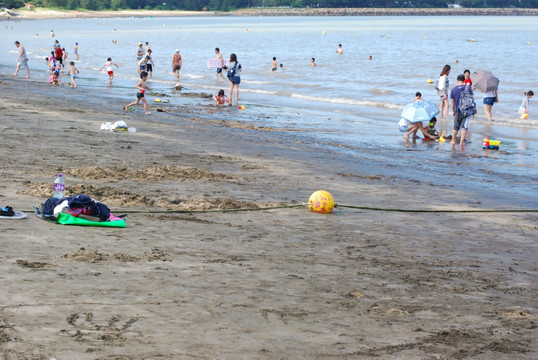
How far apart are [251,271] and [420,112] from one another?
40.0 ft

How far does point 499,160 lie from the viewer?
1608cm

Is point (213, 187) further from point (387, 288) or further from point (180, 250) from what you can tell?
point (387, 288)

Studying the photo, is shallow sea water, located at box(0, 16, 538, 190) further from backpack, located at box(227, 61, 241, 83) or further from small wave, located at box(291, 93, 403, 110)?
backpack, located at box(227, 61, 241, 83)

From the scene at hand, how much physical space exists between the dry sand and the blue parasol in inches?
219

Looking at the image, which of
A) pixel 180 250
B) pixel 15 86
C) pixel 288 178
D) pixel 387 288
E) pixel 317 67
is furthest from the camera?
pixel 317 67

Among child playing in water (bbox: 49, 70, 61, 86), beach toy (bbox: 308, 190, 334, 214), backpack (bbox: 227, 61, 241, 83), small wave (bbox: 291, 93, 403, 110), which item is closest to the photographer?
beach toy (bbox: 308, 190, 334, 214)

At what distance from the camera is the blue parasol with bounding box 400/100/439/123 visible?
58.3 feet

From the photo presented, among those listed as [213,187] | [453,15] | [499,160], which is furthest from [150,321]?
[453,15]

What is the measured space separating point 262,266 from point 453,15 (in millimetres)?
201813

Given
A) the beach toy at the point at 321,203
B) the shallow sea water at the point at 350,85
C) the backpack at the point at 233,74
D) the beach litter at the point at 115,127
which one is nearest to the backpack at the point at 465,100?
the shallow sea water at the point at 350,85

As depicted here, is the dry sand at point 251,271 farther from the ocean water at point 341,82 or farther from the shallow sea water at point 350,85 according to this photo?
the ocean water at point 341,82

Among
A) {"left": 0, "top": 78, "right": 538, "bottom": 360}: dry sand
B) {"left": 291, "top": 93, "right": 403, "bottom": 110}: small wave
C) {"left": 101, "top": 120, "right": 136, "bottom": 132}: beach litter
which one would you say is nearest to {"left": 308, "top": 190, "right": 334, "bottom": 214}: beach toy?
{"left": 0, "top": 78, "right": 538, "bottom": 360}: dry sand

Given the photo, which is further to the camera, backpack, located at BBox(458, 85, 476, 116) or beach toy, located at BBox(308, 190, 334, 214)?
backpack, located at BBox(458, 85, 476, 116)

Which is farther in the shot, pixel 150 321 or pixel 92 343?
pixel 150 321
